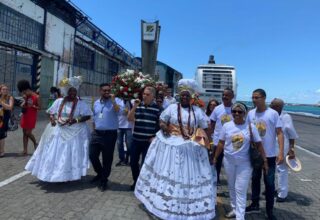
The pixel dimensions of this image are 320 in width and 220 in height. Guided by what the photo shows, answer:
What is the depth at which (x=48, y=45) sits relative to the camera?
25875 mm

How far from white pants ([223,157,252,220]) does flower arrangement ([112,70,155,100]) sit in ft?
7.91

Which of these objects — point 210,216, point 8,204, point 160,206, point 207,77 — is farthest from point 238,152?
point 207,77

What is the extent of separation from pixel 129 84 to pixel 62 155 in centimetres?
177

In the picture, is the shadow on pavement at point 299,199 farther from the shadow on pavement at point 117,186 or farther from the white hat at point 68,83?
the white hat at point 68,83

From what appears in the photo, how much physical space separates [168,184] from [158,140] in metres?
0.73

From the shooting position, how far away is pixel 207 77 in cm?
2527

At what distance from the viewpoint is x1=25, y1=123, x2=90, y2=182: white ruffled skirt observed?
6.50 meters

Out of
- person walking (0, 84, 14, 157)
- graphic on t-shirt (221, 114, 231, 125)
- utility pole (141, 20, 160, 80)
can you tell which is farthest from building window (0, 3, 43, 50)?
graphic on t-shirt (221, 114, 231, 125)

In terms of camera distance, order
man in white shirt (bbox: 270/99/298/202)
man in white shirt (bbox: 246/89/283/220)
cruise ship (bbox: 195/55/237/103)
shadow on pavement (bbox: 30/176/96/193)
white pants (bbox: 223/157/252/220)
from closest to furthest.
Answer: white pants (bbox: 223/157/252/220) < man in white shirt (bbox: 246/89/283/220) < man in white shirt (bbox: 270/99/298/202) < shadow on pavement (bbox: 30/176/96/193) < cruise ship (bbox: 195/55/237/103)

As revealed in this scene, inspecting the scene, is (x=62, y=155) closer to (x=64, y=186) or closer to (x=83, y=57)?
(x=64, y=186)

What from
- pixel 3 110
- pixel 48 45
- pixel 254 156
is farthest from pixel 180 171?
pixel 48 45

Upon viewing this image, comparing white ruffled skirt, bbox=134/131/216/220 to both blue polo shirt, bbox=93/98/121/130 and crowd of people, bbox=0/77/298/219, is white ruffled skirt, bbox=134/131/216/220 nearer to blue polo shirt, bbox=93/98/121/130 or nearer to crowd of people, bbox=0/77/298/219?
crowd of people, bbox=0/77/298/219

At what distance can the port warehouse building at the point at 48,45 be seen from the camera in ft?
68.5

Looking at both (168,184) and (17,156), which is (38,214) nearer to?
(168,184)
